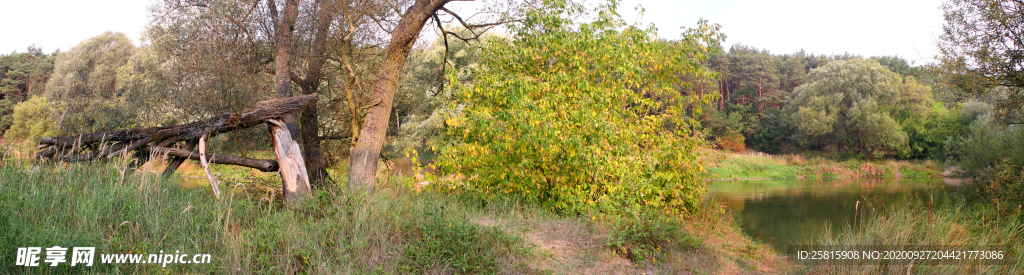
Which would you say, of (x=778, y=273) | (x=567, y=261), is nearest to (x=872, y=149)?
(x=778, y=273)

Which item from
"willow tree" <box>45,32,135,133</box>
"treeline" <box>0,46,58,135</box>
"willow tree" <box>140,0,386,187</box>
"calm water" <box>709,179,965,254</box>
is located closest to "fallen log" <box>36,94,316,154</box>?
"willow tree" <box>140,0,386,187</box>

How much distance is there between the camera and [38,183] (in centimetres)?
460

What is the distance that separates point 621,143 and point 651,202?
3.04ft

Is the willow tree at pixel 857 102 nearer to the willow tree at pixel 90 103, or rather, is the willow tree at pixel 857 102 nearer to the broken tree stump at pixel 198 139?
the broken tree stump at pixel 198 139

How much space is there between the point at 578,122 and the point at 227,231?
435 centimetres

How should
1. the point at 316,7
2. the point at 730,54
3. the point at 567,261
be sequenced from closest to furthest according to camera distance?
the point at 567,261 → the point at 316,7 → the point at 730,54

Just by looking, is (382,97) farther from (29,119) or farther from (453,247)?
(29,119)

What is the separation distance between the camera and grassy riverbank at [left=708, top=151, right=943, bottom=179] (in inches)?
1209

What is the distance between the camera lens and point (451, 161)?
7102mm

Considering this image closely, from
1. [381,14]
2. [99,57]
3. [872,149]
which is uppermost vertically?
[99,57]

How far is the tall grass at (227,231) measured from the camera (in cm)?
361

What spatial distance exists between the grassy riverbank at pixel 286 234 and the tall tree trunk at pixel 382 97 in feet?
4.09

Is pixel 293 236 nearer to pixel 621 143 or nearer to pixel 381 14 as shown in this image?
pixel 621 143

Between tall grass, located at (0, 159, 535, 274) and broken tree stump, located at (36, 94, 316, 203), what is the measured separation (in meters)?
0.83
